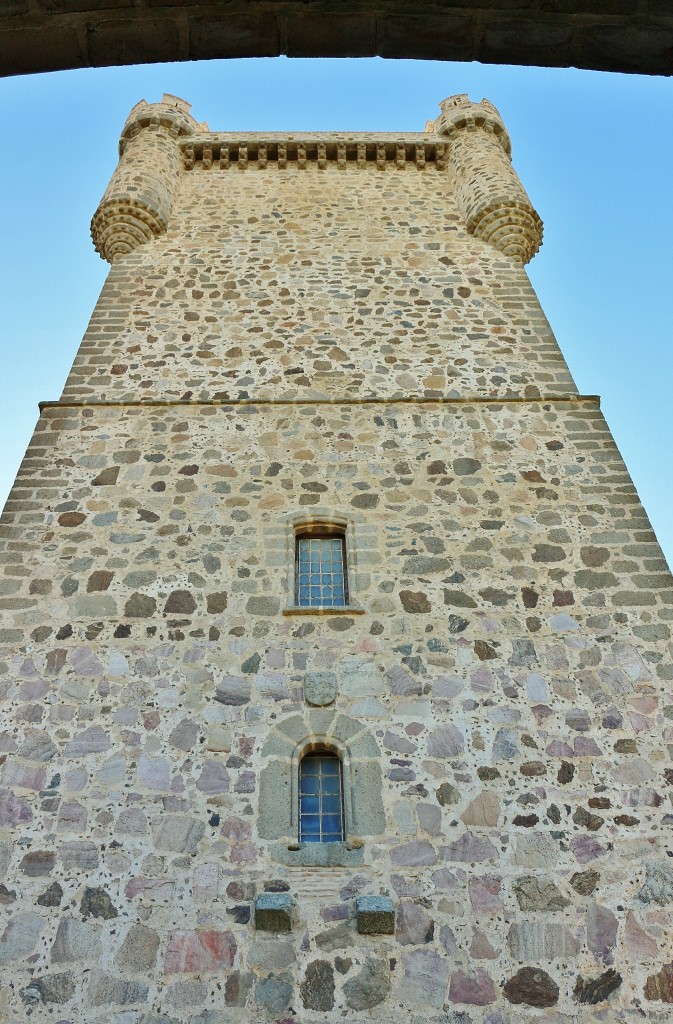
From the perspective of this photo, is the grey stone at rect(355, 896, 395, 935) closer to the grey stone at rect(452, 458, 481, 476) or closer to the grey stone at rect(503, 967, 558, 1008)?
the grey stone at rect(503, 967, 558, 1008)

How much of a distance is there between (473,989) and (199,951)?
1.65 metres

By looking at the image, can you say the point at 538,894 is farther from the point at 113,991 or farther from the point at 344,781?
the point at 113,991

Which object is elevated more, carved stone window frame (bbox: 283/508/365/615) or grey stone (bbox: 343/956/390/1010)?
carved stone window frame (bbox: 283/508/365/615)

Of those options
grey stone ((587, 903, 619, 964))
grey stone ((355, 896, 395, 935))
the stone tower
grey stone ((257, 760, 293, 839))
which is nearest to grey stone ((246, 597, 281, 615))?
the stone tower

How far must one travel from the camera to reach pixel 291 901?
→ 5.78 metres

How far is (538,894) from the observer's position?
5.84m

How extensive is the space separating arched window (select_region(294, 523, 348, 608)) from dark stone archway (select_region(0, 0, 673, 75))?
4.16 meters

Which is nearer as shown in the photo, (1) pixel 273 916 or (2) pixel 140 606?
(1) pixel 273 916

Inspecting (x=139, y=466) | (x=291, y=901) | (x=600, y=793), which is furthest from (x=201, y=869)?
(x=139, y=466)

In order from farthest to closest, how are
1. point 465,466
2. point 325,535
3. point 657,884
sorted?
point 465,466
point 325,535
point 657,884

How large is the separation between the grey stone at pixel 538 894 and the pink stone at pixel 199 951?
5.94ft

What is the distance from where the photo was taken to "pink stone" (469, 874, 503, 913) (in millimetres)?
5785

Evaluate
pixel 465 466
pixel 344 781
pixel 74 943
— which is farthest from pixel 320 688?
pixel 465 466

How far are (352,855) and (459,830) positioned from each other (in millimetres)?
729
